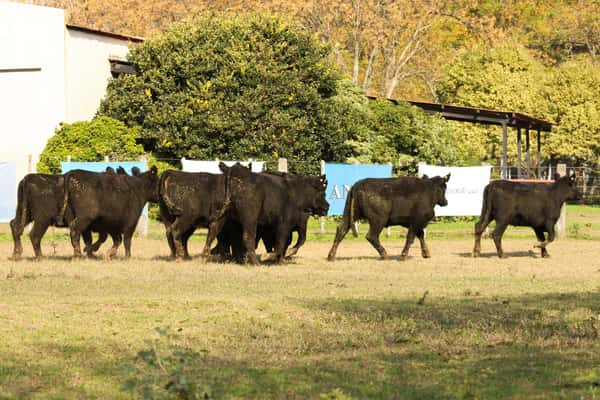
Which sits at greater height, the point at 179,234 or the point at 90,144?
the point at 90,144

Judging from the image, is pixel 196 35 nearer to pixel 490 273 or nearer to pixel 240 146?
pixel 240 146

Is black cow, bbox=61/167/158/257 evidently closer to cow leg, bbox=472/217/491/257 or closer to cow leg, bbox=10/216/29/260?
cow leg, bbox=10/216/29/260

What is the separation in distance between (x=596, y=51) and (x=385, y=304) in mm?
67913

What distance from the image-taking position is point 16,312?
44.3ft

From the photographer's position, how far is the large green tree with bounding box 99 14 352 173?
128 ft

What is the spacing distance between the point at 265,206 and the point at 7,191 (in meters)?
11.7

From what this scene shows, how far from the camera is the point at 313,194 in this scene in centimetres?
2291

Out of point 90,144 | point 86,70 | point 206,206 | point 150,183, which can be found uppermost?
point 86,70

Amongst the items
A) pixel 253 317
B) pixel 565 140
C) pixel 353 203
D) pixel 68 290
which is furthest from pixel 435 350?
pixel 565 140

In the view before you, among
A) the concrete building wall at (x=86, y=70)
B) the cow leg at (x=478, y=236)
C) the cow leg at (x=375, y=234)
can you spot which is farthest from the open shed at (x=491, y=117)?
the cow leg at (x=375, y=234)

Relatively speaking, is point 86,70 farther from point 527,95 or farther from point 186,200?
point 527,95

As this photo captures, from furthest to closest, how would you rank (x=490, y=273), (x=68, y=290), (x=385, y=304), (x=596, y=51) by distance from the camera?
1. (x=596, y=51)
2. (x=490, y=273)
3. (x=68, y=290)
4. (x=385, y=304)

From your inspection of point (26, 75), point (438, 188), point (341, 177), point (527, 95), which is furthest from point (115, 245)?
point (527, 95)

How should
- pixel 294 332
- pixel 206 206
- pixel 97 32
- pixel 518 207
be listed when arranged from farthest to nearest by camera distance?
1. pixel 97 32
2. pixel 518 207
3. pixel 206 206
4. pixel 294 332
